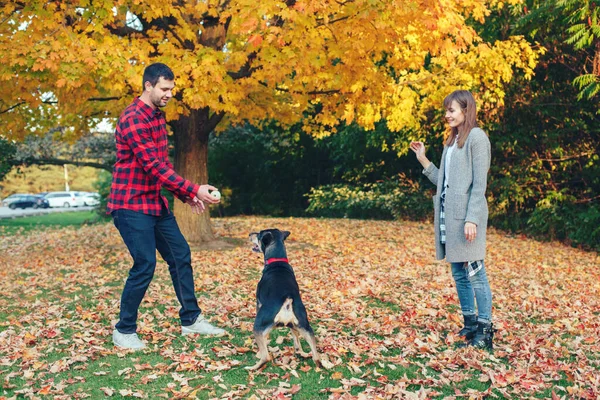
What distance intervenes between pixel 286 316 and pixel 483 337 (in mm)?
1715

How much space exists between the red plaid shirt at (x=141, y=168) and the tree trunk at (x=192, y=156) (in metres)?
5.75

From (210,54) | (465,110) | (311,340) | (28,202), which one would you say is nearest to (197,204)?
(311,340)

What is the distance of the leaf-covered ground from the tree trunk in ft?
2.31

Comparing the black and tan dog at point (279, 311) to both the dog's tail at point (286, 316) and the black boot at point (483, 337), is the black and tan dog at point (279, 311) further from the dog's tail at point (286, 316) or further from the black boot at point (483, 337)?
the black boot at point (483, 337)

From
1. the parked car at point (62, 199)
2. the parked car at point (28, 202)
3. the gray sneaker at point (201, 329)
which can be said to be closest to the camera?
the gray sneaker at point (201, 329)

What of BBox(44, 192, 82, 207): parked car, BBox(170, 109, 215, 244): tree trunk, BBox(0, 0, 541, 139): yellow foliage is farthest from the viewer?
BBox(44, 192, 82, 207): parked car

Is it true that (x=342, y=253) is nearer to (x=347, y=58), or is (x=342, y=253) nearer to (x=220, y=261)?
(x=220, y=261)

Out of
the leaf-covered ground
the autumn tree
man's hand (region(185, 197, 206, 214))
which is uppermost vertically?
the autumn tree

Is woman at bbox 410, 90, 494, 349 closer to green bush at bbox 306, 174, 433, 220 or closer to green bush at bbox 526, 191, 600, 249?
green bush at bbox 526, 191, 600, 249

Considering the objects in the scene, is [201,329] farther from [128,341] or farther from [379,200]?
[379,200]

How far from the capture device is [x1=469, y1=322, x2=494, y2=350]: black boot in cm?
470

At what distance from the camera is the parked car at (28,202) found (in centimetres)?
4375

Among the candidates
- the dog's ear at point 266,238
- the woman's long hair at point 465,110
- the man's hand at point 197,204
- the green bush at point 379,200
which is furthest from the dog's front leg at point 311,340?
the green bush at point 379,200

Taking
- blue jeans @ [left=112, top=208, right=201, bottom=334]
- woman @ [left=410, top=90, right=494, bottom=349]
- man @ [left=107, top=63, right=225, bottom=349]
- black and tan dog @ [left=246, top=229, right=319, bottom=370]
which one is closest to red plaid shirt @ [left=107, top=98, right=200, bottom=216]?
man @ [left=107, top=63, right=225, bottom=349]
